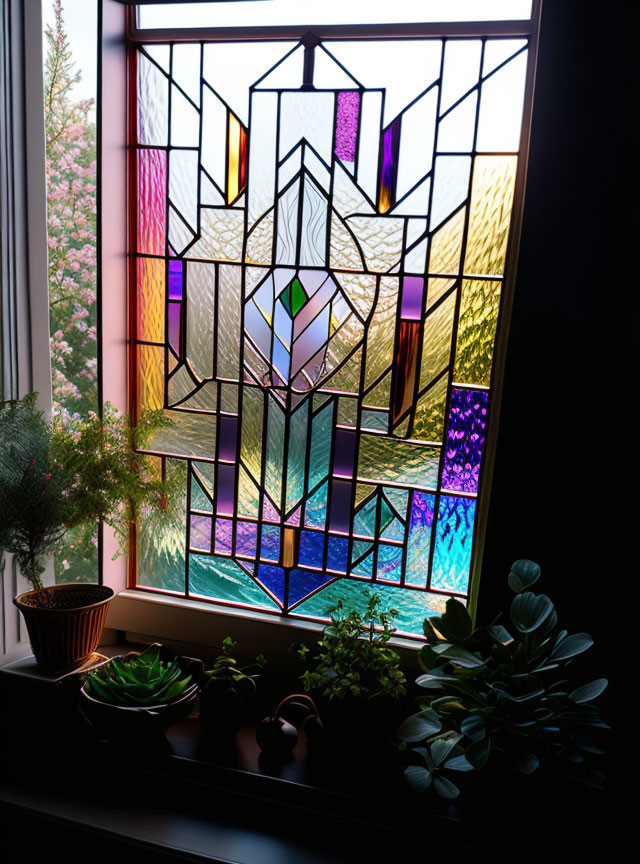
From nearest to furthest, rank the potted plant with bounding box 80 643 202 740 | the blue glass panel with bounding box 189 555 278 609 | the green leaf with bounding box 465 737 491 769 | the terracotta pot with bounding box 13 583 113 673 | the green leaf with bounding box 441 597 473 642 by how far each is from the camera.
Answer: the green leaf with bounding box 465 737 491 769 → the green leaf with bounding box 441 597 473 642 → the potted plant with bounding box 80 643 202 740 → the terracotta pot with bounding box 13 583 113 673 → the blue glass panel with bounding box 189 555 278 609

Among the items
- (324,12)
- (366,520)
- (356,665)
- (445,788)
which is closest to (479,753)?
(445,788)

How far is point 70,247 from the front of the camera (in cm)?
212

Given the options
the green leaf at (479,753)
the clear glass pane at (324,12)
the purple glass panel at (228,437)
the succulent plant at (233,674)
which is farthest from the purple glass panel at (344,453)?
the clear glass pane at (324,12)

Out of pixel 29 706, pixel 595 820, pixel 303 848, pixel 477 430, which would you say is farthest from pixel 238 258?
pixel 595 820

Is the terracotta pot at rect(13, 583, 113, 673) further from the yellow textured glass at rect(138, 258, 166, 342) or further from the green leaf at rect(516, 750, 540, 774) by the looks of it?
the green leaf at rect(516, 750, 540, 774)

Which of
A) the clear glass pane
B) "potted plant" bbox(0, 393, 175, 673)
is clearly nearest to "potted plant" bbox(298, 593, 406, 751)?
"potted plant" bbox(0, 393, 175, 673)

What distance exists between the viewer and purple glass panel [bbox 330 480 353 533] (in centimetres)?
184

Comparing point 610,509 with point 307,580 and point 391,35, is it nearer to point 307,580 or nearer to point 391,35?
point 307,580

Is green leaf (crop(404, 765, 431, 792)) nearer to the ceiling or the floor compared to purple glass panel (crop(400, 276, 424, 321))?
nearer to the floor

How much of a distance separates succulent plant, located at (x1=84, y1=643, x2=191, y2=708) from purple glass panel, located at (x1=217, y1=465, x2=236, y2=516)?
0.42 metres

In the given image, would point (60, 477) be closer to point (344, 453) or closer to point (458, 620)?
point (344, 453)

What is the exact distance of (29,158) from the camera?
1.89m

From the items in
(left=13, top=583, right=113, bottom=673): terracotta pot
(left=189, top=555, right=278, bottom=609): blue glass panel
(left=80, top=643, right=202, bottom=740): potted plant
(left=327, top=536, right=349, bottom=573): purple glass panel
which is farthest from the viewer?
(left=189, top=555, right=278, bottom=609): blue glass panel

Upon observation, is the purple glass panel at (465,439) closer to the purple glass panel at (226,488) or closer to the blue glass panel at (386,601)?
the blue glass panel at (386,601)
